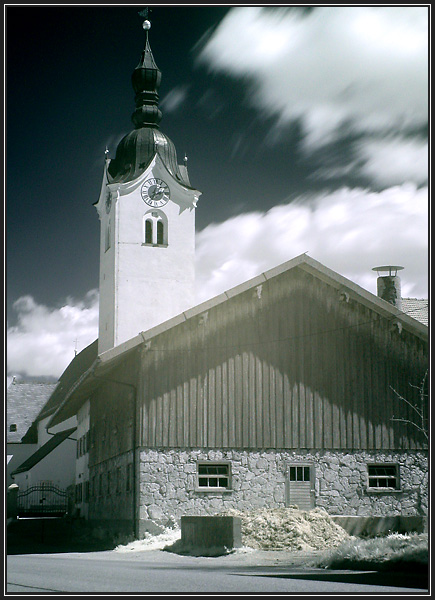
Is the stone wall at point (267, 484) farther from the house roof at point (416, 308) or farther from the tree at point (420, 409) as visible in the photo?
the house roof at point (416, 308)

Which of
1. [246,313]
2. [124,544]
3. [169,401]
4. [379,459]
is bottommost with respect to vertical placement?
[124,544]

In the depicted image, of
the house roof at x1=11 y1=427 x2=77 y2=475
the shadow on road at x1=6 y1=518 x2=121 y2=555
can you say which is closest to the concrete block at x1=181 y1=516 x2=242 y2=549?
the shadow on road at x1=6 y1=518 x2=121 y2=555

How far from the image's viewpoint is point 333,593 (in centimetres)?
1140

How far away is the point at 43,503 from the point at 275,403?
23.2 metres

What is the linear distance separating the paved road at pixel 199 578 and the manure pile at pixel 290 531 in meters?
2.03

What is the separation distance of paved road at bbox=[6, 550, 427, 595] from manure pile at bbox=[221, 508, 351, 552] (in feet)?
6.66

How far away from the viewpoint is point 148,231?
1999 inches

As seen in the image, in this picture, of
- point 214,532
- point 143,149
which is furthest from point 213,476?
point 143,149

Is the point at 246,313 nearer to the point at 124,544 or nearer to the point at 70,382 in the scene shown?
the point at 124,544

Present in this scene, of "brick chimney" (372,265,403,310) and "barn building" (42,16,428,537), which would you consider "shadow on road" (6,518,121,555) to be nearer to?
"barn building" (42,16,428,537)

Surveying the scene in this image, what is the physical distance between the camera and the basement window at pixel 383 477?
85.9ft

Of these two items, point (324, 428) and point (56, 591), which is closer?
point (56, 591)

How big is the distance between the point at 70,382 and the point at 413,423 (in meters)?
35.0

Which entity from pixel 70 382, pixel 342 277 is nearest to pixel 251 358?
pixel 342 277
